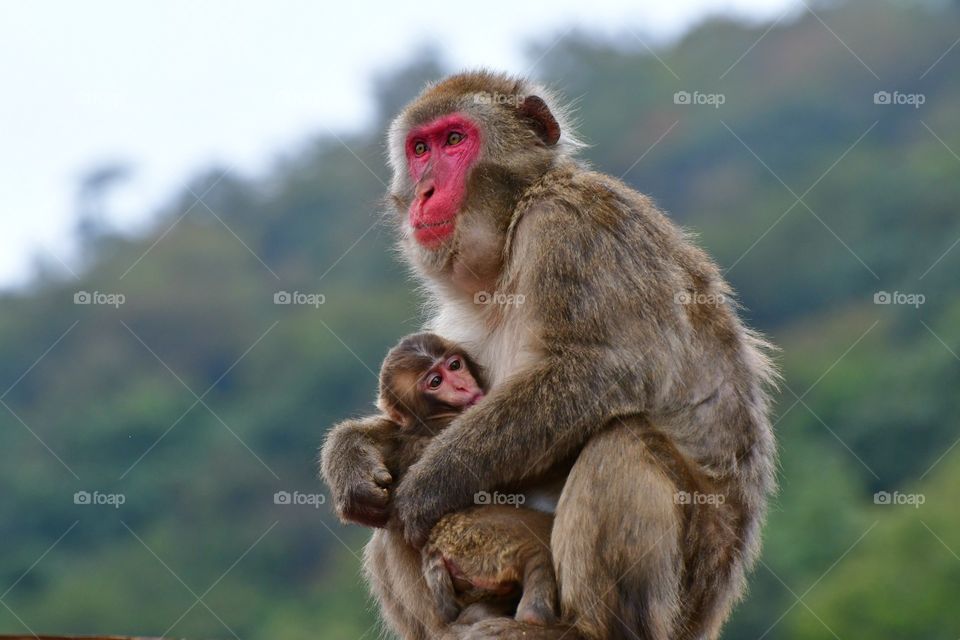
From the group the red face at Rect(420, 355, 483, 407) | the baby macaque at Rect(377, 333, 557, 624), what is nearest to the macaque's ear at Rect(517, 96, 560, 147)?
the red face at Rect(420, 355, 483, 407)

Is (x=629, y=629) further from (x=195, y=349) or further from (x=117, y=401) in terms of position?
(x=195, y=349)

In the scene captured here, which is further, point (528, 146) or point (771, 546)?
point (771, 546)

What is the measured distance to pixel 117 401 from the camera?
4019cm

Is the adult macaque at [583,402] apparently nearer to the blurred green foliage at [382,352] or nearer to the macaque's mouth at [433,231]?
the macaque's mouth at [433,231]

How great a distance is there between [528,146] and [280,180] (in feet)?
146

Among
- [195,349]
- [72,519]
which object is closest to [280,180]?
[195,349]

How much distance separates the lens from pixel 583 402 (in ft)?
19.1

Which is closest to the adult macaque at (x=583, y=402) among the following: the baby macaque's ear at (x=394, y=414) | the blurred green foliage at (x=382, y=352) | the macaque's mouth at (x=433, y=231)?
the macaque's mouth at (x=433, y=231)

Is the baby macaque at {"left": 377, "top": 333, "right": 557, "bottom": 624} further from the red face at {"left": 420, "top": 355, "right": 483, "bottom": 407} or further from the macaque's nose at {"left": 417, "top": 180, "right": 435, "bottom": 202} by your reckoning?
the macaque's nose at {"left": 417, "top": 180, "right": 435, "bottom": 202}

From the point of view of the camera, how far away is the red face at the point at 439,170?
6453 millimetres

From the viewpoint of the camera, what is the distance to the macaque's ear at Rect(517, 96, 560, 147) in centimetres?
684

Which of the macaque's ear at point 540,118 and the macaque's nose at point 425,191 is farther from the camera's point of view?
the macaque's ear at point 540,118

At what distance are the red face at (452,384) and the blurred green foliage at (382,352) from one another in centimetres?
1858

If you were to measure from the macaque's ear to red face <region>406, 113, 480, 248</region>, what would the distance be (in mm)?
338
